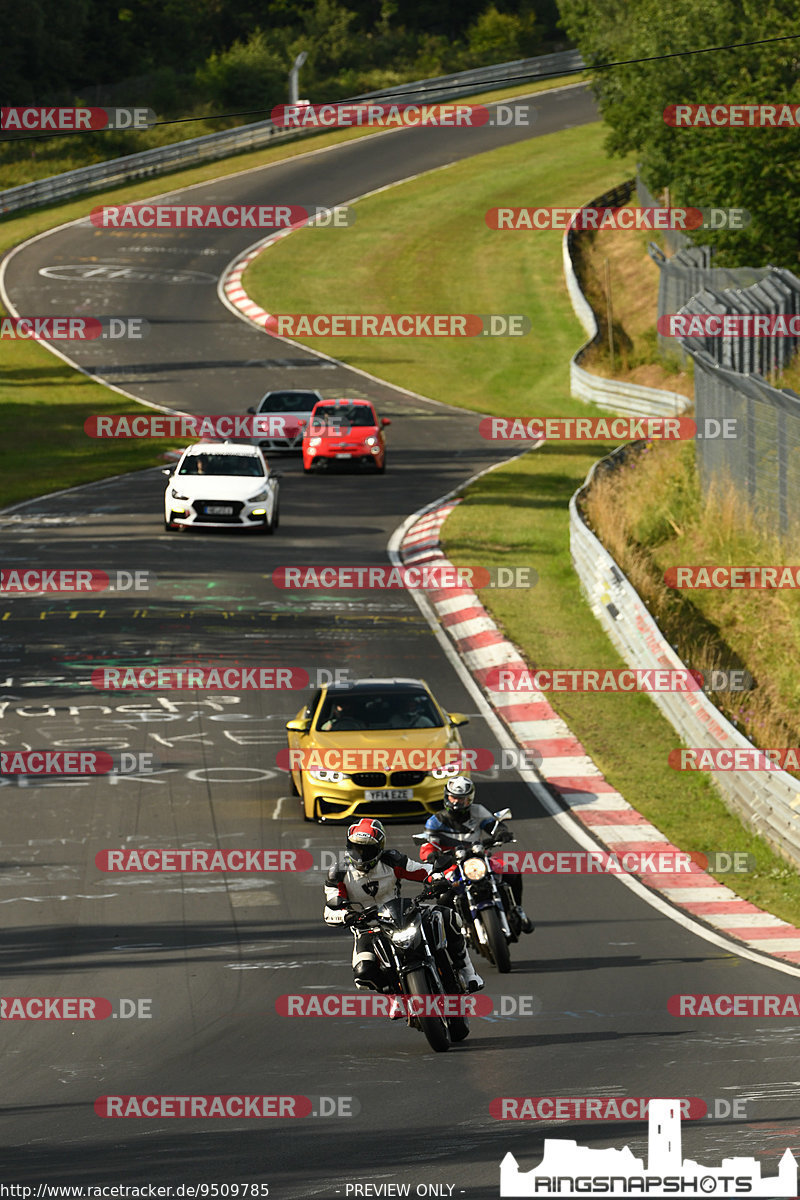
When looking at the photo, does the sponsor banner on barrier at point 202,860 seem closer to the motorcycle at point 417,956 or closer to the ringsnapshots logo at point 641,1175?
the motorcycle at point 417,956

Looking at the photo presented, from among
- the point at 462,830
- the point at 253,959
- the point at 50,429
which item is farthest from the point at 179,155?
the point at 462,830

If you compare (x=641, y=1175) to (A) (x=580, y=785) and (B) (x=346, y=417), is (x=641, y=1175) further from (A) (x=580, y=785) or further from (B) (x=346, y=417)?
(B) (x=346, y=417)

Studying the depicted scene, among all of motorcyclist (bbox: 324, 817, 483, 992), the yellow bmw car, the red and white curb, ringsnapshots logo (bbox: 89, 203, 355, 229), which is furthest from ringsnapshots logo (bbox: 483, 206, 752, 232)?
motorcyclist (bbox: 324, 817, 483, 992)

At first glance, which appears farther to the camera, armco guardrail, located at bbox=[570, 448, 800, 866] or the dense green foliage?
the dense green foliage

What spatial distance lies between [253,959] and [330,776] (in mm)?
4084

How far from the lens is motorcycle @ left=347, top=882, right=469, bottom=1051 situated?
37.0 feet

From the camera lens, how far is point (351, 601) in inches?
1086

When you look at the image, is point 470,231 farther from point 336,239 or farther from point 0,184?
point 0,184

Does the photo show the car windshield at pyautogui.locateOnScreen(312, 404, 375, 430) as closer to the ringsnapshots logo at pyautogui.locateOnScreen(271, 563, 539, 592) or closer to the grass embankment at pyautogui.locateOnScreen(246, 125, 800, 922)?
the grass embankment at pyautogui.locateOnScreen(246, 125, 800, 922)

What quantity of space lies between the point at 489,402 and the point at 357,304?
Result: 41.4 ft

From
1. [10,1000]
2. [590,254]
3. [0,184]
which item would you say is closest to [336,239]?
[590,254]

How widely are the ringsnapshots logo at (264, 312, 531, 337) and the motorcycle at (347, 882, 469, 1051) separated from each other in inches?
1981

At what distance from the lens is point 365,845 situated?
11.4 meters

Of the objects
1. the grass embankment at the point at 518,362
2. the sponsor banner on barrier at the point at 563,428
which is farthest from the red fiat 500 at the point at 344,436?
the sponsor banner on barrier at the point at 563,428
